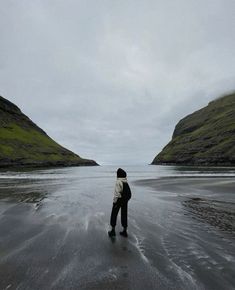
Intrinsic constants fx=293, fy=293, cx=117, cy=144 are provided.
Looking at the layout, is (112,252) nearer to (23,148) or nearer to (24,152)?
(24,152)

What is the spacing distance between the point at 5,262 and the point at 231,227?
10.5 metres

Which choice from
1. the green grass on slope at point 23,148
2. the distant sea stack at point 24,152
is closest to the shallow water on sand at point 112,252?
the distant sea stack at point 24,152

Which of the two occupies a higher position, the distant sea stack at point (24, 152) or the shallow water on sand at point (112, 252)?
the distant sea stack at point (24, 152)

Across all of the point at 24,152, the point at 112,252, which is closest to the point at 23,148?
the point at 24,152

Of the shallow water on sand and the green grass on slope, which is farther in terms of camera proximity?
the green grass on slope

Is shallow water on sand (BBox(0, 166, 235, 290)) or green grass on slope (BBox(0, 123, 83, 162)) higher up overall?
green grass on slope (BBox(0, 123, 83, 162))

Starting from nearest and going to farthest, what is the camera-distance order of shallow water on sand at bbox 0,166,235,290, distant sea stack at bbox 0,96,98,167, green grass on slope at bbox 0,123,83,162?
shallow water on sand at bbox 0,166,235,290, distant sea stack at bbox 0,96,98,167, green grass on slope at bbox 0,123,83,162

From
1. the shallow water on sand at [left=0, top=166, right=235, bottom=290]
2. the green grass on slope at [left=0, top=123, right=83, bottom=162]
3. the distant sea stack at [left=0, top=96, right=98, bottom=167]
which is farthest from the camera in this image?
the green grass on slope at [left=0, top=123, right=83, bottom=162]

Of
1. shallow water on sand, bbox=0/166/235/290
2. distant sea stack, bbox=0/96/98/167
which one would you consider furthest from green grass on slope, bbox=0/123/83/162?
shallow water on sand, bbox=0/166/235/290

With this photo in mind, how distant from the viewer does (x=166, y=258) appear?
9.73m

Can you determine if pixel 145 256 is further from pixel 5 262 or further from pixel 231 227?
pixel 231 227

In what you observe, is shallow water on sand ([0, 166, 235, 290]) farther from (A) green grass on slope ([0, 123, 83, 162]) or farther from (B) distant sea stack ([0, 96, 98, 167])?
(A) green grass on slope ([0, 123, 83, 162])

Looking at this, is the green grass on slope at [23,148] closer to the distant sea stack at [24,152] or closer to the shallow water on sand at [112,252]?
the distant sea stack at [24,152]

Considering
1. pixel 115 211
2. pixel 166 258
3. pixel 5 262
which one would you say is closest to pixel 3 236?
pixel 5 262
